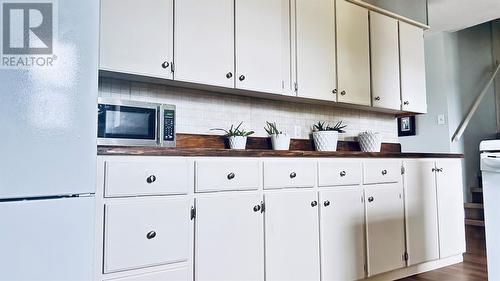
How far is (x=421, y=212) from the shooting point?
2750 millimetres

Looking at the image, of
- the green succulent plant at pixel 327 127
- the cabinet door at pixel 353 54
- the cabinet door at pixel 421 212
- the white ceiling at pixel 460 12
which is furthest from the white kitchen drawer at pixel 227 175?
the white ceiling at pixel 460 12

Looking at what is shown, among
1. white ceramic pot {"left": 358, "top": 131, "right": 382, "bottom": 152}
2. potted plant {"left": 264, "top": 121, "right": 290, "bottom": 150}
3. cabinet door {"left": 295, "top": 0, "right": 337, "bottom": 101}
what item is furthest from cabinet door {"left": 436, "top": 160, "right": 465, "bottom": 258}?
potted plant {"left": 264, "top": 121, "right": 290, "bottom": 150}

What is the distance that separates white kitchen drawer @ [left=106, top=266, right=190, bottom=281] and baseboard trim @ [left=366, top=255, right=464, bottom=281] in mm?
1418

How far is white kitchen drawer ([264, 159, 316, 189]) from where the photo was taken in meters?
2.01

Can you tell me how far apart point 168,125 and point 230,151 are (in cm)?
41

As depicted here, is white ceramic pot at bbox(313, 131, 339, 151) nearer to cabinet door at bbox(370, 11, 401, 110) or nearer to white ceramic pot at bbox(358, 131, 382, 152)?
white ceramic pot at bbox(358, 131, 382, 152)

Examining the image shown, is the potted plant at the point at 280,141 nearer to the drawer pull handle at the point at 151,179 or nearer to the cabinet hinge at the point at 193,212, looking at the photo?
the cabinet hinge at the point at 193,212

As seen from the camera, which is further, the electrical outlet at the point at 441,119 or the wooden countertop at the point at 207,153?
the electrical outlet at the point at 441,119

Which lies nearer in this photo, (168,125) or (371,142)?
(168,125)

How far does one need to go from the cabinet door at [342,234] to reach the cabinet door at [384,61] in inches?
42.4

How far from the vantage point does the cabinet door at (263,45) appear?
92.3 inches

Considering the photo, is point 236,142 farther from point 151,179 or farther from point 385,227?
point 385,227

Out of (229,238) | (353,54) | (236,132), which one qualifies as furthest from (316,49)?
(229,238)

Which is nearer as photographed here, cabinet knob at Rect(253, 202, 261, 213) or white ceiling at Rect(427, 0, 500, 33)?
cabinet knob at Rect(253, 202, 261, 213)
